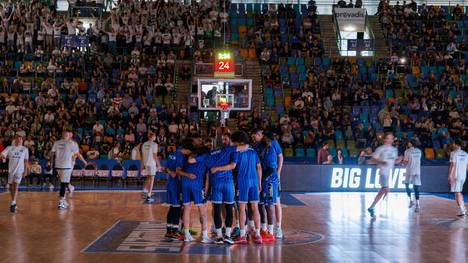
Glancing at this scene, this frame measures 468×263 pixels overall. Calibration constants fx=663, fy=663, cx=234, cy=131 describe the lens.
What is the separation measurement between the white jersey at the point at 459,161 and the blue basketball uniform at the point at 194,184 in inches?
297

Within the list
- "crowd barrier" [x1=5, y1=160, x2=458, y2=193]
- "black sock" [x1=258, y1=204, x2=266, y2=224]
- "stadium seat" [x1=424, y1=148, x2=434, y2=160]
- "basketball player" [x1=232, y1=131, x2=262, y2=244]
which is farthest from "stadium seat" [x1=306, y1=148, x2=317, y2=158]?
"basketball player" [x1=232, y1=131, x2=262, y2=244]

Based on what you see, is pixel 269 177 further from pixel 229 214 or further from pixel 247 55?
pixel 247 55

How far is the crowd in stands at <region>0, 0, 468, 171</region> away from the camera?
A: 27.2 metres

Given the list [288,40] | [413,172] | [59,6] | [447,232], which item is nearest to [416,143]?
[413,172]

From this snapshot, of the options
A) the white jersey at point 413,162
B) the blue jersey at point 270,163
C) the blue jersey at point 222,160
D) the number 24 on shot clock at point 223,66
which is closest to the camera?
the blue jersey at point 222,160

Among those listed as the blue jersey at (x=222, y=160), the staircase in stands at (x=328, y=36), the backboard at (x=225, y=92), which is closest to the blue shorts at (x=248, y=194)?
the blue jersey at (x=222, y=160)

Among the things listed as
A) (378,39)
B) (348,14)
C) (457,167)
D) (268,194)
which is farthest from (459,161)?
(348,14)

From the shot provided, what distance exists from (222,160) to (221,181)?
1.19ft

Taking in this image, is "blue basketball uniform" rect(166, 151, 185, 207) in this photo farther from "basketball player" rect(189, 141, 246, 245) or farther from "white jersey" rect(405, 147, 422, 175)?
"white jersey" rect(405, 147, 422, 175)

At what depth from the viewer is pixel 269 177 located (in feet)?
38.3

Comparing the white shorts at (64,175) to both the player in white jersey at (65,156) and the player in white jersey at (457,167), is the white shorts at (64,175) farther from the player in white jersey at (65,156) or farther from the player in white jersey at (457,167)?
the player in white jersey at (457,167)

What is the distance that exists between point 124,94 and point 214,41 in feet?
22.7

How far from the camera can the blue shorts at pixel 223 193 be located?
36.3 feet

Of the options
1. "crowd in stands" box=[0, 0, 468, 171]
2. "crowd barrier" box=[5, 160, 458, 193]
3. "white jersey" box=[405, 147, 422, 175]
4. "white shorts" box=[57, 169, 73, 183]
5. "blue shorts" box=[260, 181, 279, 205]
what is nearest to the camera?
"blue shorts" box=[260, 181, 279, 205]
